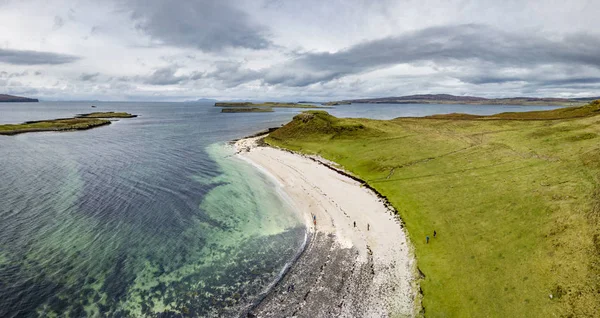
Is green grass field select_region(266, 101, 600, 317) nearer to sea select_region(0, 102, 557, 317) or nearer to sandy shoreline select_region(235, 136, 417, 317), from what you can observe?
sandy shoreline select_region(235, 136, 417, 317)

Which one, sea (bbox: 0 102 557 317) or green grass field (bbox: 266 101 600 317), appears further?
sea (bbox: 0 102 557 317)

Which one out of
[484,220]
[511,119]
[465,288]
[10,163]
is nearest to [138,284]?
[465,288]

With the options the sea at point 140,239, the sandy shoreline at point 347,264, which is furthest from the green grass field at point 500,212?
the sea at point 140,239

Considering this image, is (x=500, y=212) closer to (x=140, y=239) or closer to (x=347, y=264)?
(x=347, y=264)

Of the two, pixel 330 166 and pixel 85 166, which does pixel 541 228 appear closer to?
pixel 330 166

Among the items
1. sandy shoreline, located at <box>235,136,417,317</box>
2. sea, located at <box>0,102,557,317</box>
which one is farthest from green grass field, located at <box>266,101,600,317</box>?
sea, located at <box>0,102,557,317</box>

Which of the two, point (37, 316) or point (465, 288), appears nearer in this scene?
point (37, 316)

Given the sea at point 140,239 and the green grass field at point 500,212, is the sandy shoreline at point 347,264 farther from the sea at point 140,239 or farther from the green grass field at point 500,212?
the green grass field at point 500,212
